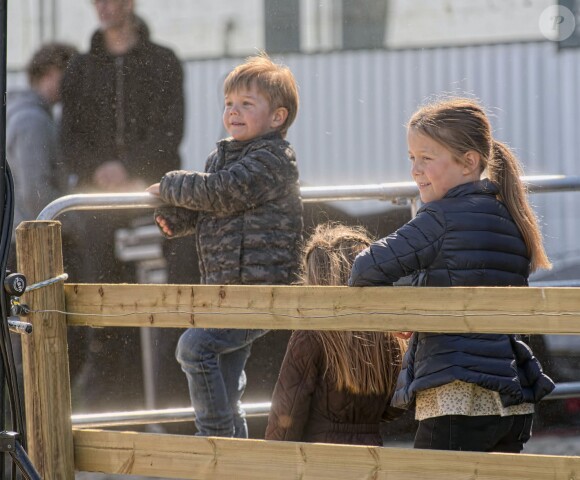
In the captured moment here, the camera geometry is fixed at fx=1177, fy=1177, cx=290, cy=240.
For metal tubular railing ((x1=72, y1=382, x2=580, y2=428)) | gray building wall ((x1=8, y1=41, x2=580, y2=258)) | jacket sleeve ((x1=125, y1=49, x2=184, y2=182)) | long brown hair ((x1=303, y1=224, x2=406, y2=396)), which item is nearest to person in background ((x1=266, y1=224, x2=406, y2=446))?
long brown hair ((x1=303, y1=224, x2=406, y2=396))

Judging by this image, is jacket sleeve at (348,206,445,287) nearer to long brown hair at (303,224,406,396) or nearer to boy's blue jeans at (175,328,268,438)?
long brown hair at (303,224,406,396)

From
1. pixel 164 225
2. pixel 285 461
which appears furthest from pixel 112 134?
pixel 285 461

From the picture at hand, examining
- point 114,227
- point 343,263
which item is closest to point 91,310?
point 343,263

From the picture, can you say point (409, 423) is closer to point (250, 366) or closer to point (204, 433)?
point (250, 366)

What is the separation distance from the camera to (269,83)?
12.6 feet

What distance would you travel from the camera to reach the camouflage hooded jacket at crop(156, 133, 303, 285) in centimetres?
370

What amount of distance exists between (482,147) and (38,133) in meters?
2.21

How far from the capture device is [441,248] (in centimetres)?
293

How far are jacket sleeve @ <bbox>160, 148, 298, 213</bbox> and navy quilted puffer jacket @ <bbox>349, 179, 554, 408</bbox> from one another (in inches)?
33.0

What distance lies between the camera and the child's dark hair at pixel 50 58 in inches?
184

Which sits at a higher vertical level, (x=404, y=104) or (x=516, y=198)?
(x=404, y=104)

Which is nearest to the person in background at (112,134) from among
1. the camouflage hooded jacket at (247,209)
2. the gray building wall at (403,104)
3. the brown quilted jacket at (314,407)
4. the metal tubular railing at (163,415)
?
the gray building wall at (403,104)

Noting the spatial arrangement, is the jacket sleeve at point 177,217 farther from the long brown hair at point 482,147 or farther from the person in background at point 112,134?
the long brown hair at point 482,147

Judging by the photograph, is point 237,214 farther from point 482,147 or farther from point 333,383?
point 482,147
